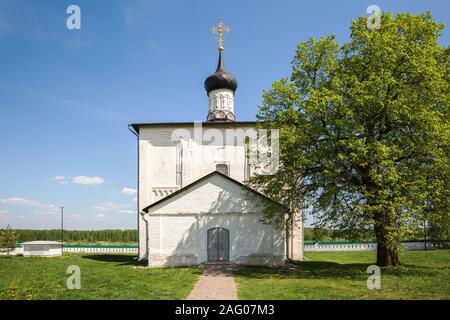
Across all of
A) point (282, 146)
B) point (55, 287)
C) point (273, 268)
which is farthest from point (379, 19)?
point (55, 287)

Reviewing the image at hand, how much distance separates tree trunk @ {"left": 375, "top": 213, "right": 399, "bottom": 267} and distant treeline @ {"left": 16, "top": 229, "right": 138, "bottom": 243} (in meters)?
47.7

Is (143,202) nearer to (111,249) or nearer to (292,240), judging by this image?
(292,240)

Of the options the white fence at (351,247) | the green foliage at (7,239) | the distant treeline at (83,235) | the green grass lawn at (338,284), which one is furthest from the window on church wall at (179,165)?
the distant treeline at (83,235)

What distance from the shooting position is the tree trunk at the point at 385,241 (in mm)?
11406

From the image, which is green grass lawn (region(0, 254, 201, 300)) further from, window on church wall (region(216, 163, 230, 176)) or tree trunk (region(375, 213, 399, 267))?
window on church wall (region(216, 163, 230, 176))

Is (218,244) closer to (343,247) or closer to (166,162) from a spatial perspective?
(166,162)

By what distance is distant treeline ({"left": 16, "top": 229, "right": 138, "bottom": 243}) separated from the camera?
5525 cm

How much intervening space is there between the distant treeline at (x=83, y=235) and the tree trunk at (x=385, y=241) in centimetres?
4770

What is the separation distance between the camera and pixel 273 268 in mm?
14523

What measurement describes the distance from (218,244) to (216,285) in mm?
4977

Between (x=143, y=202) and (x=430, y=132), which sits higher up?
(x=430, y=132)

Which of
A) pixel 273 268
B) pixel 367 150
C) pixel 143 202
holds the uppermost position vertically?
pixel 367 150

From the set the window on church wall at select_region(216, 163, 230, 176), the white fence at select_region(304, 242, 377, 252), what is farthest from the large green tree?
the white fence at select_region(304, 242, 377, 252)

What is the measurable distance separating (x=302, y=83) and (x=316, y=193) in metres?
5.12
